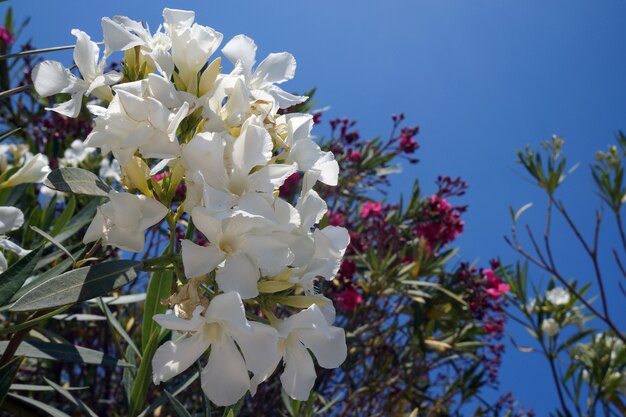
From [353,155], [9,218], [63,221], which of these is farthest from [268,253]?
[353,155]

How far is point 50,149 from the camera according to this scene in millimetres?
2816

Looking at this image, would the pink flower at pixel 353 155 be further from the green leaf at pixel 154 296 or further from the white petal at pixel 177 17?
the white petal at pixel 177 17

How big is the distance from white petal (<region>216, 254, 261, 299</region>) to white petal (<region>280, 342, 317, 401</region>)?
128 mm

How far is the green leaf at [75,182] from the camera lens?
25.0 inches

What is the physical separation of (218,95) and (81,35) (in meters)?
0.21

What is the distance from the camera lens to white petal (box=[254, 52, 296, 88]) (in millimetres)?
781

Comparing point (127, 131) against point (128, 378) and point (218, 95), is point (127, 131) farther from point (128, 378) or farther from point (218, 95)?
point (128, 378)

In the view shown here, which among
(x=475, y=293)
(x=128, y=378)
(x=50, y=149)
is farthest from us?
(x=50, y=149)

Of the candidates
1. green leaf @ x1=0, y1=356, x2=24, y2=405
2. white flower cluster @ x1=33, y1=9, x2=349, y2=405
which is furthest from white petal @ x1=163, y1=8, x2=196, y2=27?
green leaf @ x1=0, y1=356, x2=24, y2=405

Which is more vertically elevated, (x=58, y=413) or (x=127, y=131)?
(x=127, y=131)

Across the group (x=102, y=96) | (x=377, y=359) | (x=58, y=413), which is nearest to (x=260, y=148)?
(x=102, y=96)

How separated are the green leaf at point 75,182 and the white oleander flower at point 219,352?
0.57 ft

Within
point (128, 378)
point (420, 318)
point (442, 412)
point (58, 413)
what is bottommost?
point (58, 413)

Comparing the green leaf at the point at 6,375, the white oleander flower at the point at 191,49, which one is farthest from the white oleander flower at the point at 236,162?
the green leaf at the point at 6,375
